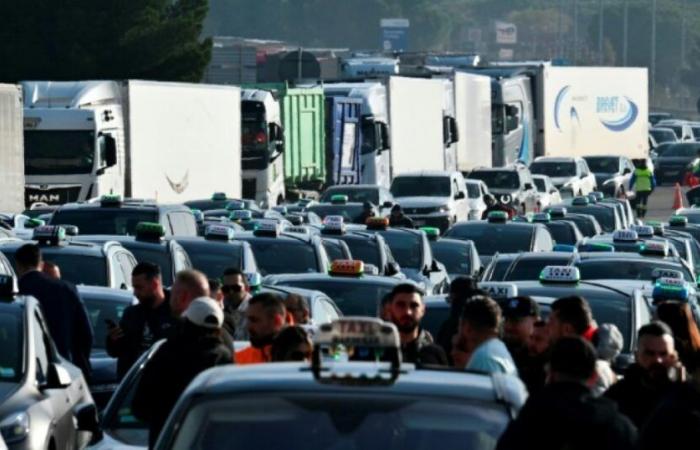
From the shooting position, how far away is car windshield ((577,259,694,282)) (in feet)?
62.4

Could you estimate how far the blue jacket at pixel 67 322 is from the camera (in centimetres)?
1333

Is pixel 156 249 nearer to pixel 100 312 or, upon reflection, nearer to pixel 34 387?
pixel 100 312

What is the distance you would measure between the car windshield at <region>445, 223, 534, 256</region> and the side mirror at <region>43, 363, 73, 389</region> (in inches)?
648

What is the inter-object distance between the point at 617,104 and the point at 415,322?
60025 mm

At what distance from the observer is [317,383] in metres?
6.91

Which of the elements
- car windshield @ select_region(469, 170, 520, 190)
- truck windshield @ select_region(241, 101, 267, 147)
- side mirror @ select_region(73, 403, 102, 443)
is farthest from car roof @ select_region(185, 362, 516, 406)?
car windshield @ select_region(469, 170, 520, 190)

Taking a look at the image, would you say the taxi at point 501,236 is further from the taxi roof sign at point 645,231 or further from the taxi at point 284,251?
the taxi at point 284,251

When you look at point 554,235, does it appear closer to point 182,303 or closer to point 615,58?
point 182,303

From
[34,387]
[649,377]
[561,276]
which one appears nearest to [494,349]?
[649,377]

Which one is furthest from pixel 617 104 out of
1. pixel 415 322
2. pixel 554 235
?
pixel 415 322

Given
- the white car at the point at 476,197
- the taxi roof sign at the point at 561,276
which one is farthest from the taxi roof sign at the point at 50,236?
the white car at the point at 476,197

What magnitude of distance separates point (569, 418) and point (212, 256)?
44.7 ft

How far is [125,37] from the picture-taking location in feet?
222

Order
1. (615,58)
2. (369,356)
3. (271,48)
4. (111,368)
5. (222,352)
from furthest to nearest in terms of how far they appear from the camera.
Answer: (615,58) < (271,48) < (111,368) < (222,352) < (369,356)
